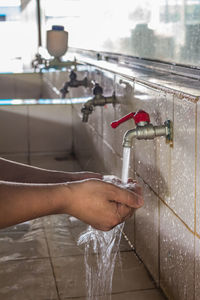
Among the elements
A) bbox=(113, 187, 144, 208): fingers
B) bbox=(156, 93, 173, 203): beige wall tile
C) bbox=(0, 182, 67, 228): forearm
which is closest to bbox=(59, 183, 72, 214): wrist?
bbox=(0, 182, 67, 228): forearm

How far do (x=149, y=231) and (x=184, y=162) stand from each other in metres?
0.46

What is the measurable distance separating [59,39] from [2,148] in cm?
83

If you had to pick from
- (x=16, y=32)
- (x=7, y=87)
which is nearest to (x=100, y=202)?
(x=7, y=87)

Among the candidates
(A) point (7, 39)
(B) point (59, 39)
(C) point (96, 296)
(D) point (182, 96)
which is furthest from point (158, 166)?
(A) point (7, 39)

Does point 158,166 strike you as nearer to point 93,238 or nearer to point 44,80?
point 93,238

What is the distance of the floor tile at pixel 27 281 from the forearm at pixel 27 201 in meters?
0.52

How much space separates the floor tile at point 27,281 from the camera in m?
1.50

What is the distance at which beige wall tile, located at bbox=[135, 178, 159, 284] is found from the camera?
1563 millimetres

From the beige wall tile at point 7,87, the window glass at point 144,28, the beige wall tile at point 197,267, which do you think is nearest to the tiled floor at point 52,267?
the beige wall tile at point 197,267

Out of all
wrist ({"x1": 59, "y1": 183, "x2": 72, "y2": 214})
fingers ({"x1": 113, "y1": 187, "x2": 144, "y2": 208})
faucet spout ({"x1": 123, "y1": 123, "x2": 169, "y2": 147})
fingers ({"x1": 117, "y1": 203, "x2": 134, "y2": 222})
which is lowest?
fingers ({"x1": 117, "y1": 203, "x2": 134, "y2": 222})

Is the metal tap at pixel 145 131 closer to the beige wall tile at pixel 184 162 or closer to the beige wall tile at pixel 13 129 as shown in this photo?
the beige wall tile at pixel 184 162

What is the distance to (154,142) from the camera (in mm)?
1503

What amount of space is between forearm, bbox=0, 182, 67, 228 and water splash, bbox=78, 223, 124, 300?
1.75 ft

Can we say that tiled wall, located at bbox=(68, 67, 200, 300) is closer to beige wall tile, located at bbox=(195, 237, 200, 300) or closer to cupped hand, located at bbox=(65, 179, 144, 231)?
beige wall tile, located at bbox=(195, 237, 200, 300)
